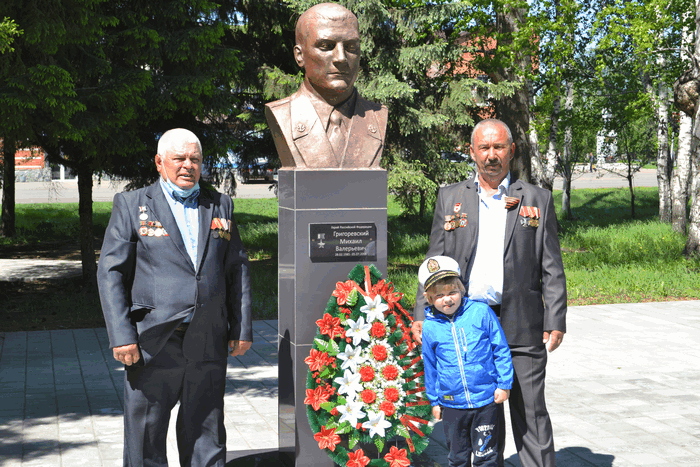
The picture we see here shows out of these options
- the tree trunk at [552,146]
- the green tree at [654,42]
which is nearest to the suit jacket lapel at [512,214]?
the green tree at [654,42]

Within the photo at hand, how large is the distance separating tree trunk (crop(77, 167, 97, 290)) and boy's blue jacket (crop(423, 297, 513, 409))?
8909mm

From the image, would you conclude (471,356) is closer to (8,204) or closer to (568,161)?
(8,204)

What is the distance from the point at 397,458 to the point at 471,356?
1020 millimetres

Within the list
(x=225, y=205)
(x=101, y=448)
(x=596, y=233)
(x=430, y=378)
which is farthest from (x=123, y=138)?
(x=596, y=233)

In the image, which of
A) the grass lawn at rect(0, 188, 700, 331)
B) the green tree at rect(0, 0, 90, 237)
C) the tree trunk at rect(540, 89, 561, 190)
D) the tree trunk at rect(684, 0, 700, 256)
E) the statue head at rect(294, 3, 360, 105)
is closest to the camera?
the statue head at rect(294, 3, 360, 105)

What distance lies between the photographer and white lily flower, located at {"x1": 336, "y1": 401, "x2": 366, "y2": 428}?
4.47 meters

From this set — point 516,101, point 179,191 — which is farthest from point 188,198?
point 516,101

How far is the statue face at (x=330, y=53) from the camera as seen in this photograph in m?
4.75

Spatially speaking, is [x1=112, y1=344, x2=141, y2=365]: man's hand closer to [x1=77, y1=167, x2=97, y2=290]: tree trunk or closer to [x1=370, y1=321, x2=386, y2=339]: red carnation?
[x1=370, y1=321, x2=386, y2=339]: red carnation

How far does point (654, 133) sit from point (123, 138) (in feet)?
82.0

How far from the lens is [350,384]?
4523 mm

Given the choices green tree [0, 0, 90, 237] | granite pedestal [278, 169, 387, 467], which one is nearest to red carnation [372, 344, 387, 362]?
granite pedestal [278, 169, 387, 467]

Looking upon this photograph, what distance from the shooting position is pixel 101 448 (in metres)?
Answer: 5.44

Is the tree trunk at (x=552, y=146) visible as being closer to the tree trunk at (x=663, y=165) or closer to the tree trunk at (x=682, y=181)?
the tree trunk at (x=663, y=165)
